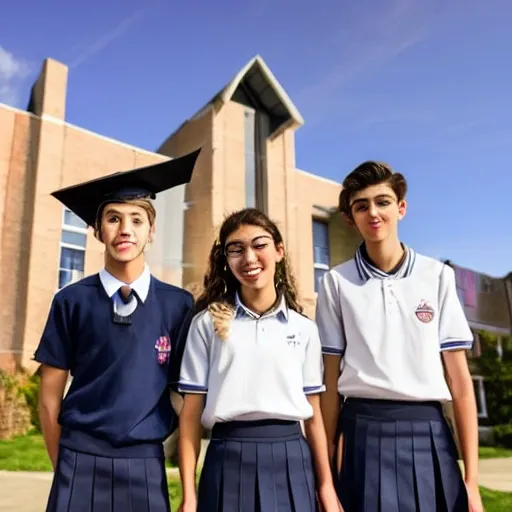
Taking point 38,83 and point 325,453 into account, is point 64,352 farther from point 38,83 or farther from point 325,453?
point 38,83

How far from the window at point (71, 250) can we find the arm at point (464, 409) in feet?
41.2

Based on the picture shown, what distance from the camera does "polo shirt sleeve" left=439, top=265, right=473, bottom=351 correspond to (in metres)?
2.44

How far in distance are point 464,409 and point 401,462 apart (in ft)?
1.24

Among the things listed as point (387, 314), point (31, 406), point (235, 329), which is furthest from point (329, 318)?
point (31, 406)

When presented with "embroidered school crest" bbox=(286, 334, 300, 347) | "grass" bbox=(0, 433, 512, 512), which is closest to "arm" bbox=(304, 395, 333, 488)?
"embroidered school crest" bbox=(286, 334, 300, 347)

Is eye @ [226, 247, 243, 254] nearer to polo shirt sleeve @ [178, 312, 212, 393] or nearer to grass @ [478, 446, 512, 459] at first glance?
polo shirt sleeve @ [178, 312, 212, 393]

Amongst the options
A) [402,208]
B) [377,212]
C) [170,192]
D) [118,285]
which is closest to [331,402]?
[377,212]

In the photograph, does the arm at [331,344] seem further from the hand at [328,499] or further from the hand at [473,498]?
the hand at [473,498]

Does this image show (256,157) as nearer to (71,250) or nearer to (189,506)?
(71,250)

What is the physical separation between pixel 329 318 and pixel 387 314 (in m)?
0.29

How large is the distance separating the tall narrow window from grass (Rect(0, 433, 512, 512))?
878cm

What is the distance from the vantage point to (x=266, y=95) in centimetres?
1714

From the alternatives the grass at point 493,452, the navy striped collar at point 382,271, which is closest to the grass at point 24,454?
the navy striped collar at point 382,271

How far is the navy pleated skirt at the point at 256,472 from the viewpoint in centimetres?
218
